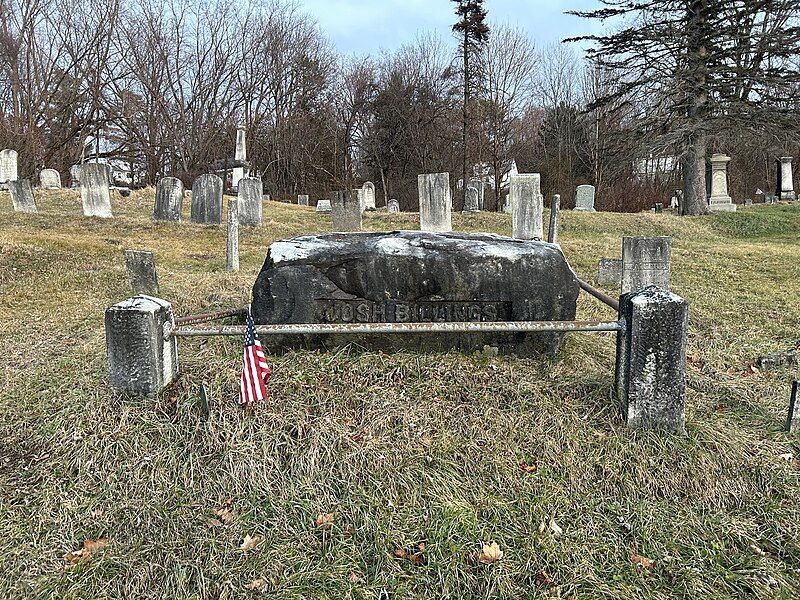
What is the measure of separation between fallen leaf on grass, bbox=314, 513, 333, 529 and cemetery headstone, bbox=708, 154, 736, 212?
22367 mm

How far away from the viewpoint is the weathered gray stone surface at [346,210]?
1502cm

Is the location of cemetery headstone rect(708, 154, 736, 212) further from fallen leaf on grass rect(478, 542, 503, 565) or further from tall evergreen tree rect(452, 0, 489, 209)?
fallen leaf on grass rect(478, 542, 503, 565)

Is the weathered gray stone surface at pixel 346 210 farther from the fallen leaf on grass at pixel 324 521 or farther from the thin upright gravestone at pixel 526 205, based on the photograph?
the fallen leaf on grass at pixel 324 521

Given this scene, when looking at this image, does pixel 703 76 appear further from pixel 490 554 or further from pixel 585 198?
pixel 490 554

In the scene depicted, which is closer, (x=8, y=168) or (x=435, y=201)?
(x=435, y=201)

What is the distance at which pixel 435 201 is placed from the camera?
1206 cm

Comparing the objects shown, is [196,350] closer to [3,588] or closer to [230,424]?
[230,424]

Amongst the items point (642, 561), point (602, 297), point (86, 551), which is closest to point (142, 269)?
point (86, 551)

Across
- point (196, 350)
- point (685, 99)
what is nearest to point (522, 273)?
point (196, 350)

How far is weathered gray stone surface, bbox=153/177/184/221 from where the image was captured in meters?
14.8

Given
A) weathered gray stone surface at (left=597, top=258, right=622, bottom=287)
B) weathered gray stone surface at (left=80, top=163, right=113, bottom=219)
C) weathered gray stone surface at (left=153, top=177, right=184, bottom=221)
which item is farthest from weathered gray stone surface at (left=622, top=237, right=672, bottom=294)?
weathered gray stone surface at (left=80, top=163, right=113, bottom=219)

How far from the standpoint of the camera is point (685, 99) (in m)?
20.3

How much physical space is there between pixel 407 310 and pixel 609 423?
65.7 inches

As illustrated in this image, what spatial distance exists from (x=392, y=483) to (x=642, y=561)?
4.58 feet
